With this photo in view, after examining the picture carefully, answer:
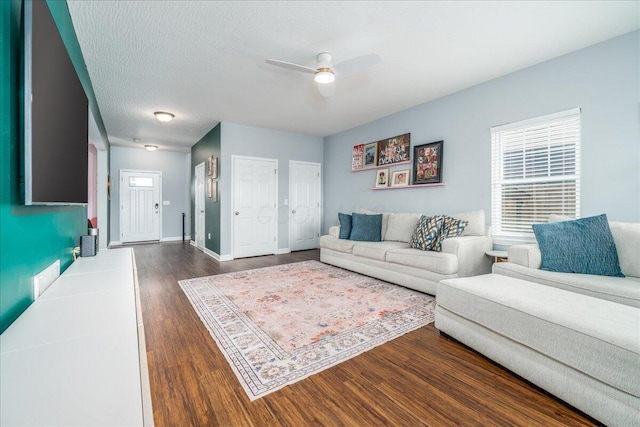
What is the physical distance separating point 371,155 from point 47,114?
15.2 feet

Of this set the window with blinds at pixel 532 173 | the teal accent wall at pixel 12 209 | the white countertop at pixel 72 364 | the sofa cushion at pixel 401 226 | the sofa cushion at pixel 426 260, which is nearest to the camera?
the white countertop at pixel 72 364

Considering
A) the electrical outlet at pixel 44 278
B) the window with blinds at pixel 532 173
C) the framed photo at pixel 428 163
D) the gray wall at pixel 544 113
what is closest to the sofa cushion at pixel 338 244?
the gray wall at pixel 544 113

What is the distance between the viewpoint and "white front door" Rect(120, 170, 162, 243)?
24.1 ft

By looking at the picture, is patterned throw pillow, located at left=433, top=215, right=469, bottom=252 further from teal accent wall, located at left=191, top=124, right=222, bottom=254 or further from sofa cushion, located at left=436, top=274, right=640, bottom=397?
teal accent wall, located at left=191, top=124, right=222, bottom=254

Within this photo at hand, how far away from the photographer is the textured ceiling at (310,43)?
225 cm

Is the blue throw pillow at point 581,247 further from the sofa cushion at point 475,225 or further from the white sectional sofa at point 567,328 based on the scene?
the sofa cushion at point 475,225

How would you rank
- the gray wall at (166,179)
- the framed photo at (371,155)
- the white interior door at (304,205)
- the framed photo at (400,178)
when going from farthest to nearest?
the gray wall at (166,179) < the white interior door at (304,205) < the framed photo at (371,155) < the framed photo at (400,178)

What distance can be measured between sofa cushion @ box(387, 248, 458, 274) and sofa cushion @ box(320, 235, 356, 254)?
2.60 ft

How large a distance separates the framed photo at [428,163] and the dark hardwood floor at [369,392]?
2.51m

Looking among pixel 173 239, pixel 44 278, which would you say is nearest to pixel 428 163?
pixel 44 278

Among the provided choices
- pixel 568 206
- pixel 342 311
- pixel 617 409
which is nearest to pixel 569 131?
pixel 568 206

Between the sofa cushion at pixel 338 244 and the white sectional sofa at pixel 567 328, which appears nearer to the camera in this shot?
the white sectional sofa at pixel 567 328

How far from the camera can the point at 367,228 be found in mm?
4512

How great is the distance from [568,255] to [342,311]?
205 cm
